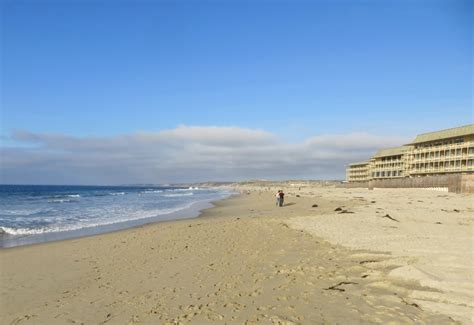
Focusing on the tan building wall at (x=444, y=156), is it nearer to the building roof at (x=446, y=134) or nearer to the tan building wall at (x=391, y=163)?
the building roof at (x=446, y=134)

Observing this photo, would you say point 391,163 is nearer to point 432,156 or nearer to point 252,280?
point 432,156

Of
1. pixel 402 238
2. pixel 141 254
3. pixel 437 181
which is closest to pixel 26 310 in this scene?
pixel 141 254

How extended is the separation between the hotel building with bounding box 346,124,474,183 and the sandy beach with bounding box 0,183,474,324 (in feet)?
190

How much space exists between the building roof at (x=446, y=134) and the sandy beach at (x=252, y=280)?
59088 millimetres

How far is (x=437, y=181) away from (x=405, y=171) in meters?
41.2

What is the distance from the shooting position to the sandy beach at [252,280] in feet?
20.5

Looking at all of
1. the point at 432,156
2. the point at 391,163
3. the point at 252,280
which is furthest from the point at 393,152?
Result: the point at 252,280

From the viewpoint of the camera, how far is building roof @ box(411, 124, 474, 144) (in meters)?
62.5

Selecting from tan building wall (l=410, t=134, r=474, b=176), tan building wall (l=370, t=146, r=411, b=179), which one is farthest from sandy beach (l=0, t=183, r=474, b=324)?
tan building wall (l=370, t=146, r=411, b=179)

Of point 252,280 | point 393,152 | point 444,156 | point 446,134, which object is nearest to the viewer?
point 252,280

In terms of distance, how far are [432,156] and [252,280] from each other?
7571 centimetres

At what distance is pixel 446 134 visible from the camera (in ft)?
222

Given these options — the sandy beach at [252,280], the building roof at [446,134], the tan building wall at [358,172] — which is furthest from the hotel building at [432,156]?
the sandy beach at [252,280]

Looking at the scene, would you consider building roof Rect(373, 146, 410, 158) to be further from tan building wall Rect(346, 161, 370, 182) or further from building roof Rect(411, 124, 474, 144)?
tan building wall Rect(346, 161, 370, 182)
